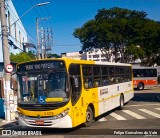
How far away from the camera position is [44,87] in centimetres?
1185

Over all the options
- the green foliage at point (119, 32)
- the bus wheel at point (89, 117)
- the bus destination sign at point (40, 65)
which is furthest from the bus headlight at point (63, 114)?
the green foliage at point (119, 32)

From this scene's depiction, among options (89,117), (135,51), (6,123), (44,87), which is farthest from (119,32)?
(44,87)

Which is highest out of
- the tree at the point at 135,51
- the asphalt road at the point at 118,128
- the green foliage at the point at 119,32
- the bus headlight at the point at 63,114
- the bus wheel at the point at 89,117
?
the green foliage at the point at 119,32

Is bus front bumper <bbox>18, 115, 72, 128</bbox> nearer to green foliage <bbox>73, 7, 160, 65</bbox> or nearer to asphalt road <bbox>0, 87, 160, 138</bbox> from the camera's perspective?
asphalt road <bbox>0, 87, 160, 138</bbox>

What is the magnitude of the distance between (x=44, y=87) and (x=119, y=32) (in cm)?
3540

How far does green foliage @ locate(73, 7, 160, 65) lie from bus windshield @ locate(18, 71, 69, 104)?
108ft

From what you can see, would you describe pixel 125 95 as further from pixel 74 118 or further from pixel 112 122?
pixel 74 118

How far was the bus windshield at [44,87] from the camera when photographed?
11.7 metres

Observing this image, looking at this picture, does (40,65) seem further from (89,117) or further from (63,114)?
(89,117)

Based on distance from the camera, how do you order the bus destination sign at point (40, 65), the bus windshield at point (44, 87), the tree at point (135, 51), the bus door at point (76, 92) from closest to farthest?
the bus windshield at point (44, 87), the bus door at point (76, 92), the bus destination sign at point (40, 65), the tree at point (135, 51)

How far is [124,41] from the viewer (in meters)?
46.4

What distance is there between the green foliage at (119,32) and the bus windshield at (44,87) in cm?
3282

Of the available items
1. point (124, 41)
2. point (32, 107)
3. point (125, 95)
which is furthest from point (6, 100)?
point (124, 41)

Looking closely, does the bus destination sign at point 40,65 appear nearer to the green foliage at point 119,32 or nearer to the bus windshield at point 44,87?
the bus windshield at point 44,87
